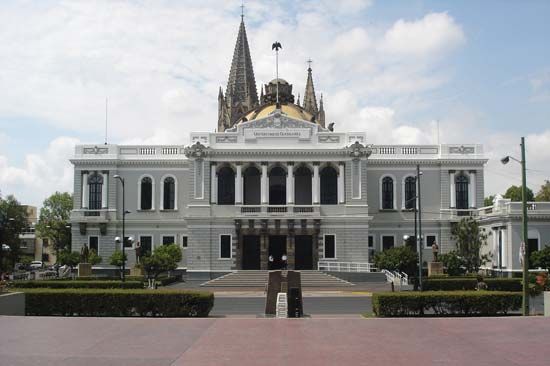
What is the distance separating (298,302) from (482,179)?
42.2m

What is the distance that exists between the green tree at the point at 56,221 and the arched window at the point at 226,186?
4543 cm

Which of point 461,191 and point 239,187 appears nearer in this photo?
point 239,187

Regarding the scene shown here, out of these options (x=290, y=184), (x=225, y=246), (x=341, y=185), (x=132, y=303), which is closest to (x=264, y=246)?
(x=225, y=246)

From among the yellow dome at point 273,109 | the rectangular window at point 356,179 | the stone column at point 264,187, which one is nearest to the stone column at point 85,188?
the stone column at point 264,187

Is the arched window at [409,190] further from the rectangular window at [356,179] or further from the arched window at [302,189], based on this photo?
the arched window at [302,189]

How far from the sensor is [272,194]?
212 feet

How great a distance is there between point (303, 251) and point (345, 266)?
4077 mm

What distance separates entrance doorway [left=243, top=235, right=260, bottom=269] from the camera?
202ft

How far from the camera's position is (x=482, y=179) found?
64688 millimetres

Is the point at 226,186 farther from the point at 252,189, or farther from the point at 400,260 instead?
the point at 400,260

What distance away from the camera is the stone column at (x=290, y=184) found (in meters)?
61.2

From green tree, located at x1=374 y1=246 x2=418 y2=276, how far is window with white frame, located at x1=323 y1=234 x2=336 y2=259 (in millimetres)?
8022

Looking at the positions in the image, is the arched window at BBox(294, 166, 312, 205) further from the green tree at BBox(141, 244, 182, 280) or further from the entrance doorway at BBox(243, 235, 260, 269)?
the green tree at BBox(141, 244, 182, 280)

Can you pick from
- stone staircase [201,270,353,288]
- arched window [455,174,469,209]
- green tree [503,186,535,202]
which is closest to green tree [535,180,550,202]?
green tree [503,186,535,202]
